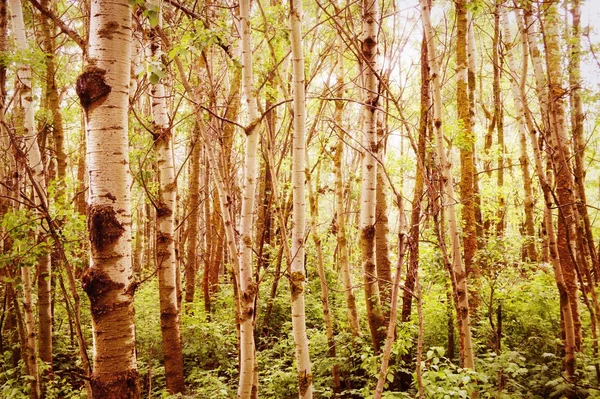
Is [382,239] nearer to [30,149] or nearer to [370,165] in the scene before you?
[370,165]

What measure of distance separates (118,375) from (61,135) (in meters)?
6.54

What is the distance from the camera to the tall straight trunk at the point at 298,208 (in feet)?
10.5

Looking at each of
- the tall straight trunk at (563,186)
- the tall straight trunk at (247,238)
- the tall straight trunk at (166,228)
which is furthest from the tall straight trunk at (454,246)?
the tall straight trunk at (166,228)

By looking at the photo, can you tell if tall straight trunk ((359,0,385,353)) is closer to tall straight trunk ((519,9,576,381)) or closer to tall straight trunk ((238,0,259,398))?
tall straight trunk ((238,0,259,398))

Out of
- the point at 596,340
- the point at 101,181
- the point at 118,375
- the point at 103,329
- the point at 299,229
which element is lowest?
the point at 596,340

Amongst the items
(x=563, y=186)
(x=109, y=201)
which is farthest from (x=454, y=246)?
(x=109, y=201)

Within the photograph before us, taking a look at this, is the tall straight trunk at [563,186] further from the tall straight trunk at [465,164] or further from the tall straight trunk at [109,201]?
the tall straight trunk at [109,201]

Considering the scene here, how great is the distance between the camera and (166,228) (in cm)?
453

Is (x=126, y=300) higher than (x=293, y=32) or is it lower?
lower

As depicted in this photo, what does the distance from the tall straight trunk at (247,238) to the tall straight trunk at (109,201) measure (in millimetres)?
1118

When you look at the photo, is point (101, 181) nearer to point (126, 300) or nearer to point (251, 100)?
point (126, 300)

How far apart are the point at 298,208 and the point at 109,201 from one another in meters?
1.57

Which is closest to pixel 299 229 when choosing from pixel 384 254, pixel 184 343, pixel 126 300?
pixel 126 300

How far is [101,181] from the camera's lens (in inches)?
82.4
